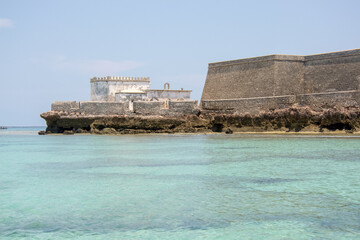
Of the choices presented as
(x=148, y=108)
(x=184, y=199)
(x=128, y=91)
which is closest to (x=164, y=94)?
(x=128, y=91)

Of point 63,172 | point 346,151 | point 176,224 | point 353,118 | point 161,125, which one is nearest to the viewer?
point 176,224

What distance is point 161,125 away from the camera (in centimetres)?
2798

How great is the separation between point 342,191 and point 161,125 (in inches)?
810

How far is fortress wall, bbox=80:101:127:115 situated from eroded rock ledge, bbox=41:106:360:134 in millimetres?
379

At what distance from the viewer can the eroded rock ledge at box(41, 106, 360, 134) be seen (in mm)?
22453

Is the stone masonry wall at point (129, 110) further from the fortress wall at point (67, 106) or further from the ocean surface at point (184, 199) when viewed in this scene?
the ocean surface at point (184, 199)

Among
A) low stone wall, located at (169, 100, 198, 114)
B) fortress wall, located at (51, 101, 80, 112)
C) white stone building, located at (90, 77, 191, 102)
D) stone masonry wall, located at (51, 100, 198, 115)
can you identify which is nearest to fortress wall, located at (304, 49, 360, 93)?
low stone wall, located at (169, 100, 198, 114)

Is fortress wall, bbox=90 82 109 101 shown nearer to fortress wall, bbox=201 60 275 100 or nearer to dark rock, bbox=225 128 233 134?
fortress wall, bbox=201 60 275 100

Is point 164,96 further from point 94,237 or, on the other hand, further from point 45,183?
point 94,237

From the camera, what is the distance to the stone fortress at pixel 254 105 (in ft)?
76.0

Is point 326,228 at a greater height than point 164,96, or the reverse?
point 164,96

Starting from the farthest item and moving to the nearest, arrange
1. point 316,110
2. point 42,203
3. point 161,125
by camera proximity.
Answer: point 161,125
point 316,110
point 42,203

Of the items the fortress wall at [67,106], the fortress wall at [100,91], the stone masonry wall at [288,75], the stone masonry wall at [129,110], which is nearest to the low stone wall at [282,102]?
the stone masonry wall at [129,110]

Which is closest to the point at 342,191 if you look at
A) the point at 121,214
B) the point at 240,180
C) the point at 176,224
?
the point at 240,180
